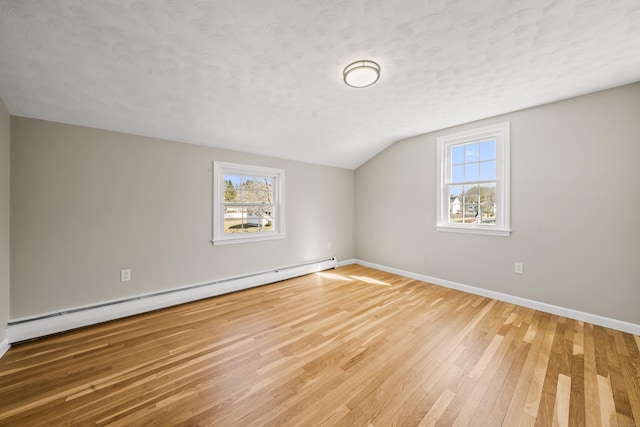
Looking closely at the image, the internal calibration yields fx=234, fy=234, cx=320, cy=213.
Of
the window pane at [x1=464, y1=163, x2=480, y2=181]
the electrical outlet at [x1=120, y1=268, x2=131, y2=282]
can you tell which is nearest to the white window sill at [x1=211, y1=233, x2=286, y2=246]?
the electrical outlet at [x1=120, y1=268, x2=131, y2=282]

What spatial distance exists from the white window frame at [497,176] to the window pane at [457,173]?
5cm

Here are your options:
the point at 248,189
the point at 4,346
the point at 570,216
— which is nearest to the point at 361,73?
the point at 248,189

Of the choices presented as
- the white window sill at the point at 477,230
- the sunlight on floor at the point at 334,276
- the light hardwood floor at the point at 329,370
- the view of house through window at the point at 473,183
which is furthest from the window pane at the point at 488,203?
the sunlight on floor at the point at 334,276

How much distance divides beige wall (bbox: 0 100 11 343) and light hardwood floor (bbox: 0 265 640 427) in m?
0.35

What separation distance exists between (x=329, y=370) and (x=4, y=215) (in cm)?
305

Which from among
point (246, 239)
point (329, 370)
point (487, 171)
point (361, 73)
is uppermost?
point (361, 73)

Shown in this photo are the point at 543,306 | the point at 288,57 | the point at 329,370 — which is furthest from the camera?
the point at 543,306

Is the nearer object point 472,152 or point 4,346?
point 4,346

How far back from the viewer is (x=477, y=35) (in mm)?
1690

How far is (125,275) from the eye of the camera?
104 inches

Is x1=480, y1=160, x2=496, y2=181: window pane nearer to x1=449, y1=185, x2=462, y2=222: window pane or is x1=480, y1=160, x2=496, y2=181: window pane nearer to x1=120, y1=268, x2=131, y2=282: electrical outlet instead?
x1=449, y1=185, x2=462, y2=222: window pane

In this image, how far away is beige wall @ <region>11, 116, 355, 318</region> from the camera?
7.22 feet

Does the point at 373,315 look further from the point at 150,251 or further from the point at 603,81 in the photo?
the point at 603,81

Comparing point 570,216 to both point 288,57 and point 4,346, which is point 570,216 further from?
point 4,346
